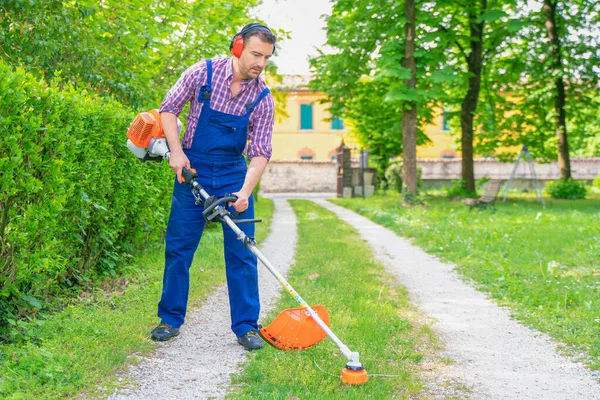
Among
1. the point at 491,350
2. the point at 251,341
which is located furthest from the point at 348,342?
the point at 491,350

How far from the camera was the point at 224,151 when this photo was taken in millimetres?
4465

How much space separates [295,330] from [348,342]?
0.53 meters

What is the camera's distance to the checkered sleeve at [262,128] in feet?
14.7

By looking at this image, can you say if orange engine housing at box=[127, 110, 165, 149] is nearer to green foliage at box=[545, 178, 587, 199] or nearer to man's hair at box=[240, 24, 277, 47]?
man's hair at box=[240, 24, 277, 47]

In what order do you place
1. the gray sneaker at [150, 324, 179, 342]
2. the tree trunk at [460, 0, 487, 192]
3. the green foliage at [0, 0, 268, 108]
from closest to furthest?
the gray sneaker at [150, 324, 179, 342], the green foliage at [0, 0, 268, 108], the tree trunk at [460, 0, 487, 192]

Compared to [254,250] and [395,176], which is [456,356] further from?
[395,176]

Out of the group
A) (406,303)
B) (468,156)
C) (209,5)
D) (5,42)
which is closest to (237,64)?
(406,303)

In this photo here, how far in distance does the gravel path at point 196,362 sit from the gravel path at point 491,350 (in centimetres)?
146

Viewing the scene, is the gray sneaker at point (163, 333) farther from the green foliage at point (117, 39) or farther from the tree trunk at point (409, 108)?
the tree trunk at point (409, 108)

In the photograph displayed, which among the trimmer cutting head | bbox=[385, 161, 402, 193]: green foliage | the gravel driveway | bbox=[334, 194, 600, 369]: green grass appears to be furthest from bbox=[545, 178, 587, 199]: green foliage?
the trimmer cutting head

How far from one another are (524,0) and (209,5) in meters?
15.9

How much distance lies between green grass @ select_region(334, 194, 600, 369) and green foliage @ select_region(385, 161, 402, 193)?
36.6 feet

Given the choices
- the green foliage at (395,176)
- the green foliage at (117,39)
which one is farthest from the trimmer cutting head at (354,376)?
the green foliage at (395,176)

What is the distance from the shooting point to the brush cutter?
164 inches
